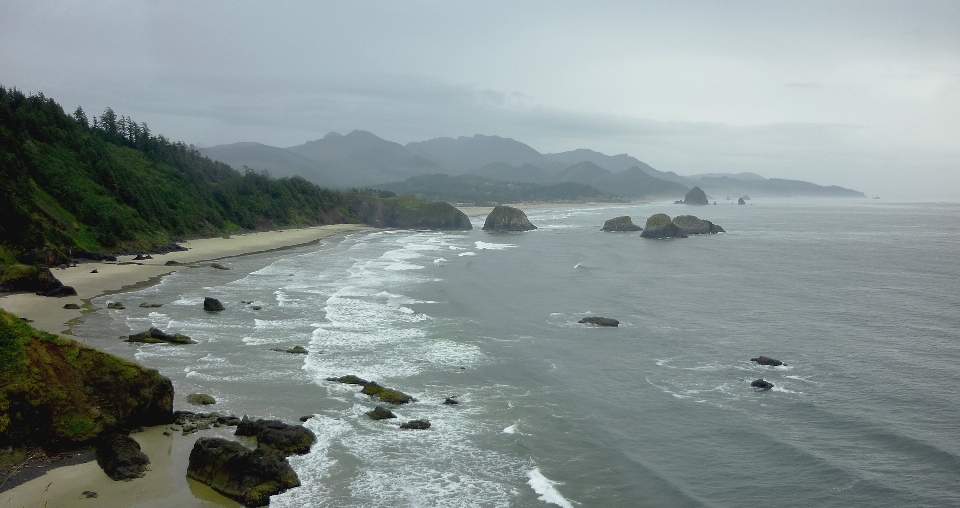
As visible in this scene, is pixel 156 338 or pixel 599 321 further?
pixel 599 321

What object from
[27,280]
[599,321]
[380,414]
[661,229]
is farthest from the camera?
[661,229]

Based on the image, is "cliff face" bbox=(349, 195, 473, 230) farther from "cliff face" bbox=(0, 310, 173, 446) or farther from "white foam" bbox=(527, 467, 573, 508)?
"white foam" bbox=(527, 467, 573, 508)

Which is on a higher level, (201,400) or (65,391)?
(65,391)

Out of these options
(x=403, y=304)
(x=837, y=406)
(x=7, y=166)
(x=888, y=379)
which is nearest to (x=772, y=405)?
(x=837, y=406)

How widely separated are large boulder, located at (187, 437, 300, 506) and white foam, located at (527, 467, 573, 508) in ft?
19.4

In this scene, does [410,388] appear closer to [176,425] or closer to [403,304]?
[176,425]

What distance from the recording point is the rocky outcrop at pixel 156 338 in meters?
27.2

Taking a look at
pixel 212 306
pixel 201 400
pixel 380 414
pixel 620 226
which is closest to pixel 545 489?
pixel 380 414

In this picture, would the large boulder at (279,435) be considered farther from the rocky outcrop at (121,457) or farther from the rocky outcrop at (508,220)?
the rocky outcrop at (508,220)

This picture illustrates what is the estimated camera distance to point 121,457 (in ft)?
50.5

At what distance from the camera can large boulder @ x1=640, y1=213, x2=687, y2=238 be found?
315 ft

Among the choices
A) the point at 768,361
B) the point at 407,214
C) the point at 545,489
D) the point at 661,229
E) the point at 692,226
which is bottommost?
the point at 545,489

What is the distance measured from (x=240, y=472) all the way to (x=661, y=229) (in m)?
88.1

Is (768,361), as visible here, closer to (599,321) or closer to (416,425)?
(599,321)
